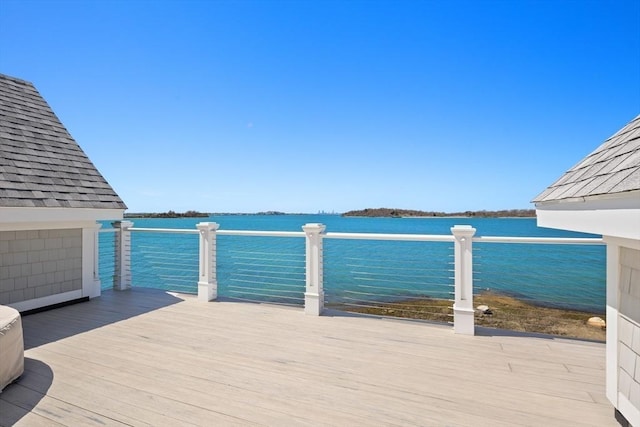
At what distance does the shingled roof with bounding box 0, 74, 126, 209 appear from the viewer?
404 centimetres

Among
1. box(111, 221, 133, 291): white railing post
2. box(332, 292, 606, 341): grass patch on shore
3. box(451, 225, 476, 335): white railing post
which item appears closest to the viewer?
box(451, 225, 476, 335): white railing post

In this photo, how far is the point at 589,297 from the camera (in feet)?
34.3

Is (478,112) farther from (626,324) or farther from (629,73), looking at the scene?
(626,324)

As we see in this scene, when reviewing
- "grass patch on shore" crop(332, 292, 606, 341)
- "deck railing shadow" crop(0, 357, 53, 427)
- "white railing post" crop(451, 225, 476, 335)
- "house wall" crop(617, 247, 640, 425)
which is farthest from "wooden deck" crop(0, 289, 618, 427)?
"grass patch on shore" crop(332, 292, 606, 341)

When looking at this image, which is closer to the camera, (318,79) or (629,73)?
(629,73)

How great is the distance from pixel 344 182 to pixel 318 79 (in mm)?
19017

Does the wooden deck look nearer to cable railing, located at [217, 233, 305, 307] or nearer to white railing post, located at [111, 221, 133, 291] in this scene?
cable railing, located at [217, 233, 305, 307]

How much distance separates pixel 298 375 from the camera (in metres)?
2.54

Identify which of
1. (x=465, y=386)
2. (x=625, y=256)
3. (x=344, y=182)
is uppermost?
(x=344, y=182)

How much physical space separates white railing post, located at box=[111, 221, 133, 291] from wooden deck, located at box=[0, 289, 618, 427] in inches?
66.2

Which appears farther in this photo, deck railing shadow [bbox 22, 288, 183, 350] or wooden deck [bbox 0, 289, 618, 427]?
deck railing shadow [bbox 22, 288, 183, 350]

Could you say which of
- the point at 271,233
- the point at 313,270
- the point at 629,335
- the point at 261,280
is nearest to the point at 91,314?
the point at 271,233

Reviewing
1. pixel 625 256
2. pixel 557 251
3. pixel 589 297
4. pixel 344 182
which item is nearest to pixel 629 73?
pixel 589 297

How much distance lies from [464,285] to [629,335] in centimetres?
177
